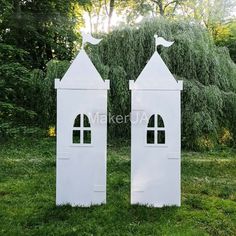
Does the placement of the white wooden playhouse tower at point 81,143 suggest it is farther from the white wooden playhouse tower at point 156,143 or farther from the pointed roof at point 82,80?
the white wooden playhouse tower at point 156,143

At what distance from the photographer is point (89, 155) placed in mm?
5188

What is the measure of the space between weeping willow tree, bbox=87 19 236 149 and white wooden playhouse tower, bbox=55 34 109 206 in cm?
567

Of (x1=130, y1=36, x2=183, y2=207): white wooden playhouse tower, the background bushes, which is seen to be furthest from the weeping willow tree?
(x1=130, y1=36, x2=183, y2=207): white wooden playhouse tower

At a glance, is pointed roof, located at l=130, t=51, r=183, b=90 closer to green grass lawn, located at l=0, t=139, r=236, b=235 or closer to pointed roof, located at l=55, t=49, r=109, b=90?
pointed roof, located at l=55, t=49, r=109, b=90

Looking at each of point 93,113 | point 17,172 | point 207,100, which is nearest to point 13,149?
point 17,172

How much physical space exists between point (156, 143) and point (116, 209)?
1001 millimetres

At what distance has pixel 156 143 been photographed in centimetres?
521

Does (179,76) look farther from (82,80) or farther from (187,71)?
(82,80)

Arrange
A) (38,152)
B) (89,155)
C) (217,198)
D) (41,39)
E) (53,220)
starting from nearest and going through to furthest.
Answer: (53,220) → (89,155) → (217,198) → (38,152) → (41,39)

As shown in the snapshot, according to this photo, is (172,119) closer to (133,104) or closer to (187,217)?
(133,104)

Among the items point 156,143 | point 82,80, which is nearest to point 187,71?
point 156,143

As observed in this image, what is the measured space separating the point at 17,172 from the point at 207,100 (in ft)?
18.3

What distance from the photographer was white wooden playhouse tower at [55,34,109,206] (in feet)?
17.0

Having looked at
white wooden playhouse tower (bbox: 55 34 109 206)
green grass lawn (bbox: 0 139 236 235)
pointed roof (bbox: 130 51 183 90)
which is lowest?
green grass lawn (bbox: 0 139 236 235)
